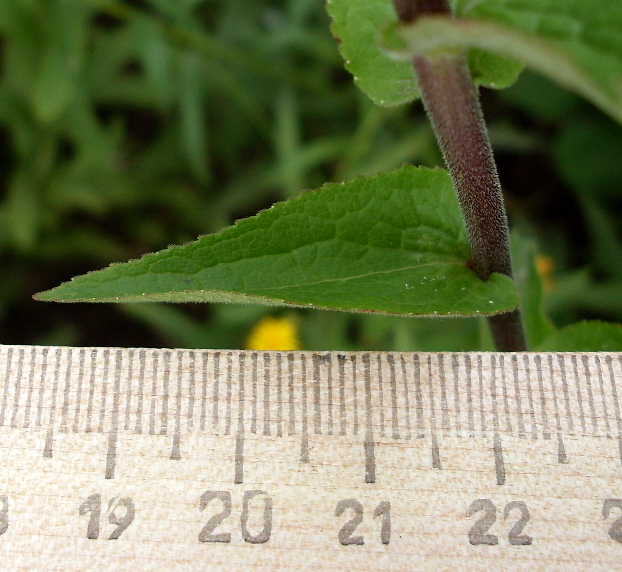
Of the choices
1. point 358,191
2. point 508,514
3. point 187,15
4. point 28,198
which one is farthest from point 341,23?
point 28,198

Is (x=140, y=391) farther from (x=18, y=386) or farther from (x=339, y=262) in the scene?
(x=339, y=262)

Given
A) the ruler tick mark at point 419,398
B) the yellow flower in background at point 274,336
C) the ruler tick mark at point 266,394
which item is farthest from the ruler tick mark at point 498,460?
the yellow flower in background at point 274,336

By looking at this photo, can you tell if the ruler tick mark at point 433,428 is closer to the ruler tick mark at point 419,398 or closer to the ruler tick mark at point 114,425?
the ruler tick mark at point 419,398

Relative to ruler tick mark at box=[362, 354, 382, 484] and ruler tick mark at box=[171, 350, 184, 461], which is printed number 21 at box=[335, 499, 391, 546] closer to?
ruler tick mark at box=[362, 354, 382, 484]

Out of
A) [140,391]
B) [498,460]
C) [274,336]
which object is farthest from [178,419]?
[274,336]

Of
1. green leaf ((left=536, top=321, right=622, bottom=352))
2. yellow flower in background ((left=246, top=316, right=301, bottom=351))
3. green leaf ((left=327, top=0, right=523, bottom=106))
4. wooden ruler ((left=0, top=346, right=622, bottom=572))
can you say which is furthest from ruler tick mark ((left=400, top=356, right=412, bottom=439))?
yellow flower in background ((left=246, top=316, right=301, bottom=351))

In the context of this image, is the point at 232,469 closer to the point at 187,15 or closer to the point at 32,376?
the point at 32,376
